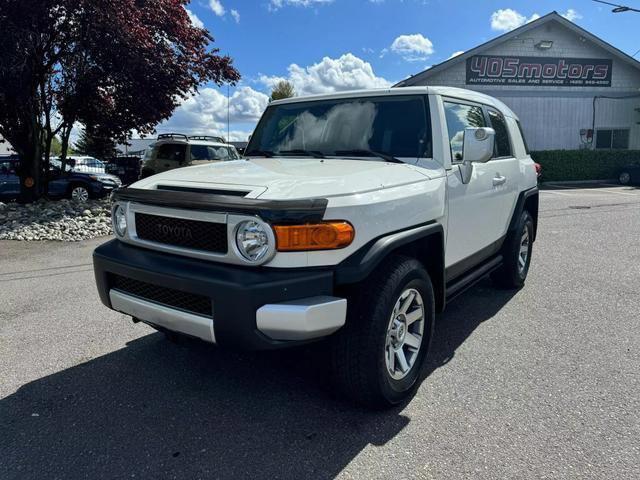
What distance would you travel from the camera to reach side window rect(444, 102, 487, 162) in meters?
3.66

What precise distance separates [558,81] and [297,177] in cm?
2393

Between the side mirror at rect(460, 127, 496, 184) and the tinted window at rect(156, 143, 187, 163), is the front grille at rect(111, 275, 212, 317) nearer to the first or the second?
the side mirror at rect(460, 127, 496, 184)

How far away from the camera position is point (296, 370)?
346 centimetres

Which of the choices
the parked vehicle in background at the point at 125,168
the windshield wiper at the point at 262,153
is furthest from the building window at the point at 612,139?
the windshield wiper at the point at 262,153

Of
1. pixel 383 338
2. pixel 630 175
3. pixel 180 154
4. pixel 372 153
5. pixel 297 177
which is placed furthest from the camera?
pixel 630 175

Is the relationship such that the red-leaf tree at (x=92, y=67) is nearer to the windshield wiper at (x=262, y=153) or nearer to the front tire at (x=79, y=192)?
the front tire at (x=79, y=192)

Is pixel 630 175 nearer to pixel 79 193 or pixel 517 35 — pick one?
pixel 517 35

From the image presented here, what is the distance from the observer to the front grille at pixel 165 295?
8.38 feet

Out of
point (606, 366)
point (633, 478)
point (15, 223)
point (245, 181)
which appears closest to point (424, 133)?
point (245, 181)

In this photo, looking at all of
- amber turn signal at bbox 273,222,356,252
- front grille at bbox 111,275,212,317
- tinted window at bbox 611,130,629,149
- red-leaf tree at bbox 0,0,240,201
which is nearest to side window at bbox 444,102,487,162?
amber turn signal at bbox 273,222,356,252

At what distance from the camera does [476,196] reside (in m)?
3.93

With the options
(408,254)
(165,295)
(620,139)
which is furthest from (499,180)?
(620,139)

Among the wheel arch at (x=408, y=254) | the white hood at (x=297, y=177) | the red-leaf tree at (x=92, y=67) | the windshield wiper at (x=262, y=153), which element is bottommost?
the wheel arch at (x=408, y=254)

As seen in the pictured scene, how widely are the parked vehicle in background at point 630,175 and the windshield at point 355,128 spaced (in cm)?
2153
